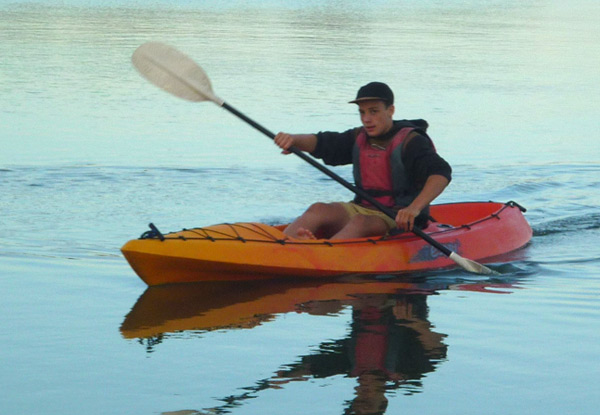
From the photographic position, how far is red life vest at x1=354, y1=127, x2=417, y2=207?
636 centimetres

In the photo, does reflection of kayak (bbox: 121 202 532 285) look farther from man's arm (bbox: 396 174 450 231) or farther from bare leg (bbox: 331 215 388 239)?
man's arm (bbox: 396 174 450 231)

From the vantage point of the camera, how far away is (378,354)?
15.7 ft

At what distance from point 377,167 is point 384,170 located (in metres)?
0.04

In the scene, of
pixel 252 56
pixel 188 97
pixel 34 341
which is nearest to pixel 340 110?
pixel 252 56

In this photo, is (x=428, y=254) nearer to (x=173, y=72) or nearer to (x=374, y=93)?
(x=374, y=93)

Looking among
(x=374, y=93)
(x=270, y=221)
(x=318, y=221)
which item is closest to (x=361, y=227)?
Result: (x=318, y=221)

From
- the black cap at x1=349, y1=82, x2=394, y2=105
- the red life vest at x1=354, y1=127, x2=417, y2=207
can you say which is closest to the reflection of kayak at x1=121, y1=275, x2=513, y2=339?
the red life vest at x1=354, y1=127, x2=417, y2=207

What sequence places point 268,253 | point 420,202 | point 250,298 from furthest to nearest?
1. point 420,202
2. point 268,253
3. point 250,298

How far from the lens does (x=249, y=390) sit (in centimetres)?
426

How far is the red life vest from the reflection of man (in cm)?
85

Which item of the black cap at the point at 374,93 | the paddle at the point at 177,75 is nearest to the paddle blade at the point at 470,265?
the paddle at the point at 177,75

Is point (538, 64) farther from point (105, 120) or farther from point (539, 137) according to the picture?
point (105, 120)

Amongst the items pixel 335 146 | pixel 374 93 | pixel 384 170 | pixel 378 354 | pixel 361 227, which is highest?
pixel 374 93

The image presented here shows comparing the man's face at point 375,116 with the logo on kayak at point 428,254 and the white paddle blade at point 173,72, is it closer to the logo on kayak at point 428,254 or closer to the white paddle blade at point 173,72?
the logo on kayak at point 428,254
